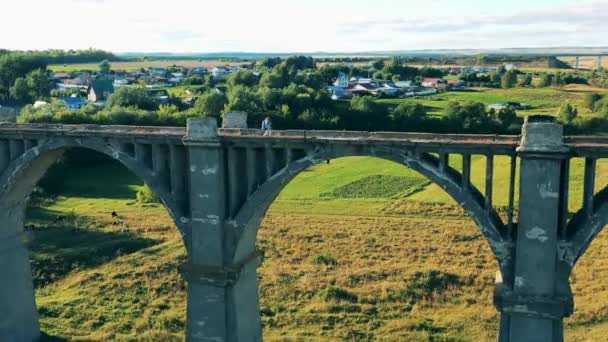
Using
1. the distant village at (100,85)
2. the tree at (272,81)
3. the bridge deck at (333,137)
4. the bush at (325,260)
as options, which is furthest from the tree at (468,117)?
the bridge deck at (333,137)

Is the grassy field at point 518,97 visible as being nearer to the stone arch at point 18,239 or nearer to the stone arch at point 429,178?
the stone arch at point 18,239

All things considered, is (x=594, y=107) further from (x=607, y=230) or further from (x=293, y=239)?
(x=293, y=239)

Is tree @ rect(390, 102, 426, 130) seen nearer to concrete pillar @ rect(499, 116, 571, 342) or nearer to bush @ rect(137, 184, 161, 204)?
bush @ rect(137, 184, 161, 204)

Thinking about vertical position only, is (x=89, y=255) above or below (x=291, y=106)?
below

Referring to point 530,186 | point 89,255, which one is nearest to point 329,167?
point 89,255

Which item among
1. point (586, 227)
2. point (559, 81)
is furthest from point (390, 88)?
point (586, 227)

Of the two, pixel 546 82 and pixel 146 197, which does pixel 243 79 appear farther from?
pixel 546 82
